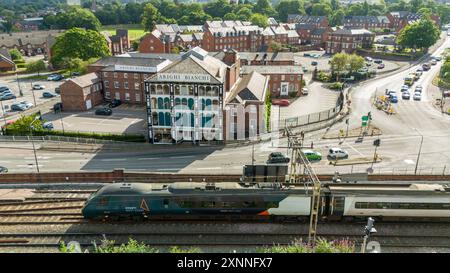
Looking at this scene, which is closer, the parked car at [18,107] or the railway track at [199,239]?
the railway track at [199,239]

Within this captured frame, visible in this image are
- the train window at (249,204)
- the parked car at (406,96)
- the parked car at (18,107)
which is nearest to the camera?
the train window at (249,204)

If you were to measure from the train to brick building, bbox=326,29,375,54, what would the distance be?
339ft

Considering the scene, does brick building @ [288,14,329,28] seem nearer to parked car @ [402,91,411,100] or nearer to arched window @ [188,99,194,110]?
parked car @ [402,91,411,100]

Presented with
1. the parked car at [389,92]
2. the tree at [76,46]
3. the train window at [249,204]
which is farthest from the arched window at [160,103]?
the tree at [76,46]

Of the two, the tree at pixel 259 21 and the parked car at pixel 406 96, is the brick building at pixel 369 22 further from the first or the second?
the parked car at pixel 406 96

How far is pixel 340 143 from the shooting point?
50.9m

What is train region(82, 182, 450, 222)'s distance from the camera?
28875mm

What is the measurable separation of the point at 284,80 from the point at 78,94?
42760 millimetres

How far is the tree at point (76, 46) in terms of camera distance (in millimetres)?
93750

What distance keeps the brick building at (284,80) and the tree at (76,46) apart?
45.5 meters

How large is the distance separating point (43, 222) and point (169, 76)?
26028mm

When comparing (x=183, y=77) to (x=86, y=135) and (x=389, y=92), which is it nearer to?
(x=86, y=135)

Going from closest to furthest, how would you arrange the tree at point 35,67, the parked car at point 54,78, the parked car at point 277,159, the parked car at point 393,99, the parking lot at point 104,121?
the parked car at point 277,159
the parking lot at point 104,121
the parked car at point 393,99
the parked car at point 54,78
the tree at point 35,67
